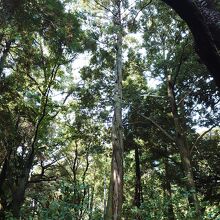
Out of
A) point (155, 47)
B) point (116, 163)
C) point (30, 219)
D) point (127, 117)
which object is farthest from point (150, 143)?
point (30, 219)

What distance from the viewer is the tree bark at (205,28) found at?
331 centimetres

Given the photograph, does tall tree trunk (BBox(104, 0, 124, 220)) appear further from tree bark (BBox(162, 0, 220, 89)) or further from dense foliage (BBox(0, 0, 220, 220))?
tree bark (BBox(162, 0, 220, 89))

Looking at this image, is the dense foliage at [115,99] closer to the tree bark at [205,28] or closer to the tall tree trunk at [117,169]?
the tall tree trunk at [117,169]

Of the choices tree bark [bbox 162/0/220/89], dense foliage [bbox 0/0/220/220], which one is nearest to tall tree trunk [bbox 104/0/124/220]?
dense foliage [bbox 0/0/220/220]

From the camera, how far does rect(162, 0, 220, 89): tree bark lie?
331cm

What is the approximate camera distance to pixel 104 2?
15.6 metres

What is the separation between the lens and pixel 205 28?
10.9 ft

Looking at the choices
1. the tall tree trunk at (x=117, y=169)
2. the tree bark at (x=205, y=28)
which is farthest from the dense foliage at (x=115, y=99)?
the tree bark at (x=205, y=28)

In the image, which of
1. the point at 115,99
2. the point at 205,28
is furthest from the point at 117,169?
the point at 205,28

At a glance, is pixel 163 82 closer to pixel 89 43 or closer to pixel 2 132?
pixel 89 43

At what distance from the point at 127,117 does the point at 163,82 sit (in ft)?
9.23

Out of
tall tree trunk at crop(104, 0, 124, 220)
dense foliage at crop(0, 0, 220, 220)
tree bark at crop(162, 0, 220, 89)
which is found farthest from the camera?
dense foliage at crop(0, 0, 220, 220)

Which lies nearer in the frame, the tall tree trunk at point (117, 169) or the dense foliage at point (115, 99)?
the tall tree trunk at point (117, 169)

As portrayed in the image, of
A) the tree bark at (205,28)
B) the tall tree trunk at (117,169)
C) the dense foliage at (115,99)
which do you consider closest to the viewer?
the tree bark at (205,28)
